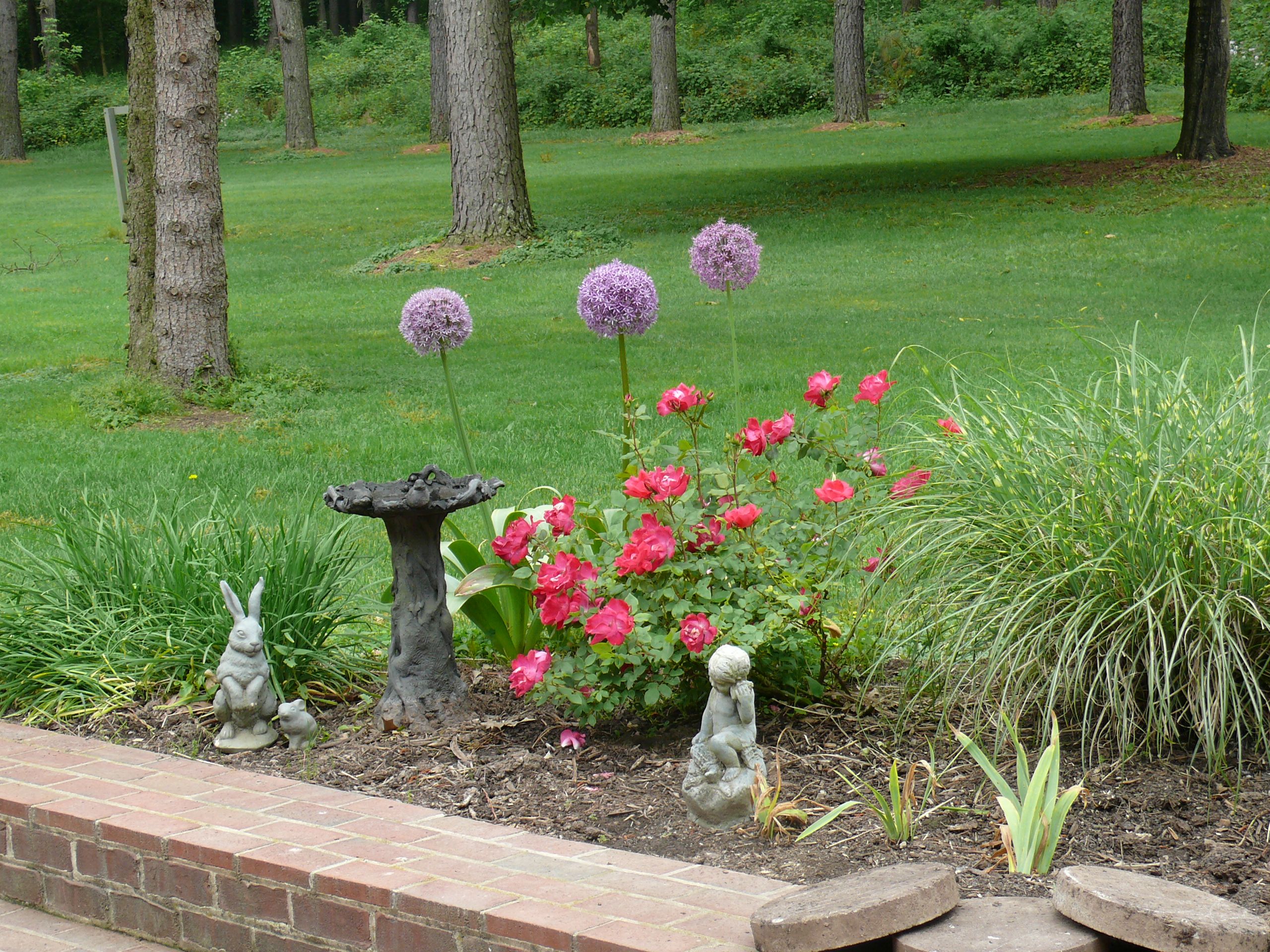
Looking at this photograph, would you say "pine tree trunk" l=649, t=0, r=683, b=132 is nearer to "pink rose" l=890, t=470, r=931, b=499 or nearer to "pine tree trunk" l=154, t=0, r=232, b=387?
"pine tree trunk" l=154, t=0, r=232, b=387

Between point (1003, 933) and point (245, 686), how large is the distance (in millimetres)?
2131

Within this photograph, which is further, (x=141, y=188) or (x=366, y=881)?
(x=141, y=188)

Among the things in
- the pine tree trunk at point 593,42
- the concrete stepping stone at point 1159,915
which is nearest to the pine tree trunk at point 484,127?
the concrete stepping stone at point 1159,915

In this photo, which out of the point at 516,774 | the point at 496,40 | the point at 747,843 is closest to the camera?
the point at 747,843

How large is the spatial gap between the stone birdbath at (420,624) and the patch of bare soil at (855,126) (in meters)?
27.1

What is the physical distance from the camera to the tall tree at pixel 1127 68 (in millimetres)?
24031

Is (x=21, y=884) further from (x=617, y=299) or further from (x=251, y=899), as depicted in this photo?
(x=617, y=299)

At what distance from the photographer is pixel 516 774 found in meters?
3.57

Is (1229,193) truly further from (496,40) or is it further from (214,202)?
(214,202)

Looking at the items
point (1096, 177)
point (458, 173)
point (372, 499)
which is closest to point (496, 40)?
point (458, 173)

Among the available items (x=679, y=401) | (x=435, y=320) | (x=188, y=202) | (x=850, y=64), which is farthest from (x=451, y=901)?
(x=850, y=64)

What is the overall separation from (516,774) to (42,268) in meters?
15.8

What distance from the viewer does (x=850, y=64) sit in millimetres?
29469

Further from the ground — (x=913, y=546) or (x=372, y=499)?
(x=372, y=499)
